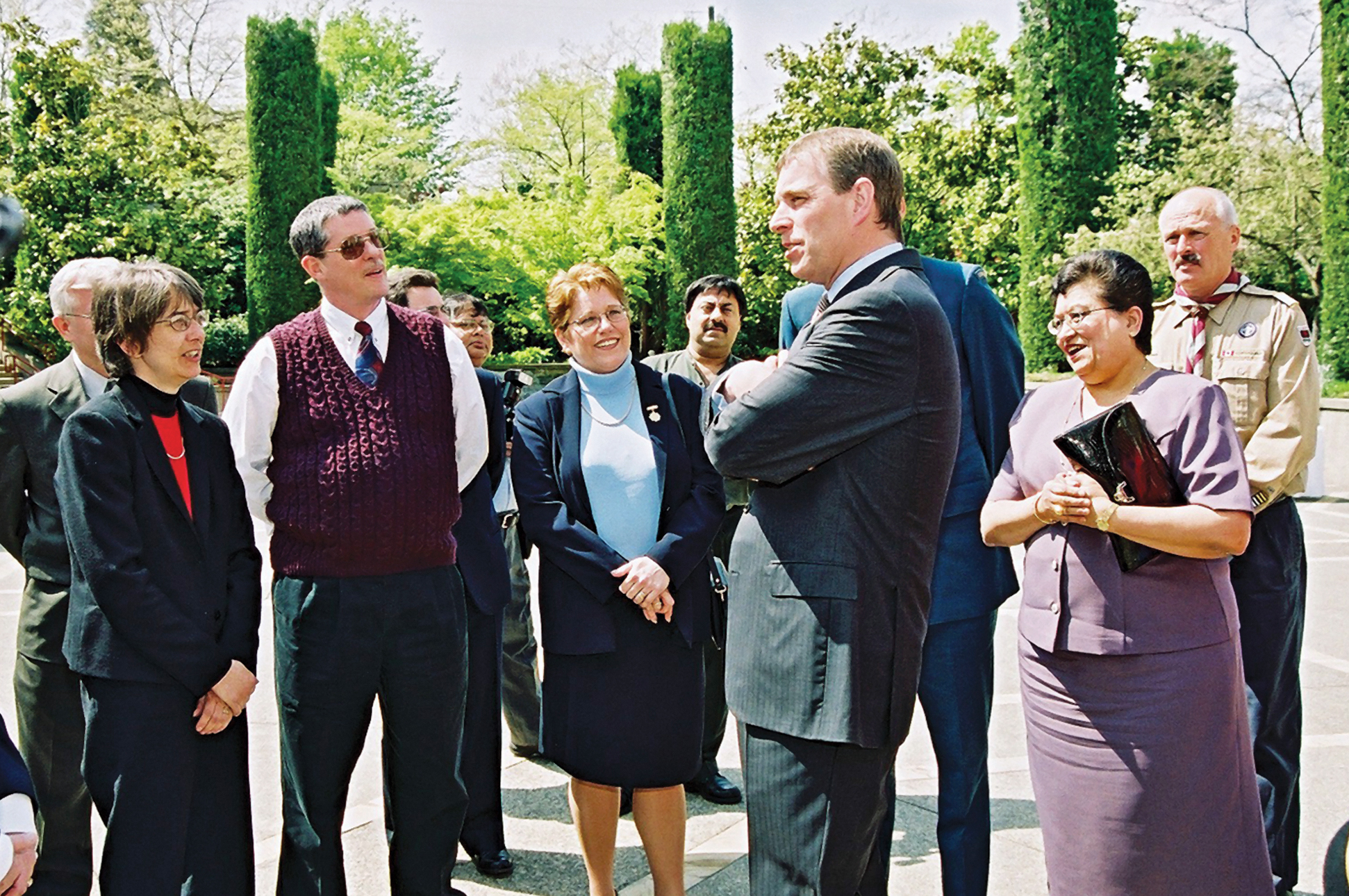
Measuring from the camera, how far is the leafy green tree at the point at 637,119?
29.8 meters

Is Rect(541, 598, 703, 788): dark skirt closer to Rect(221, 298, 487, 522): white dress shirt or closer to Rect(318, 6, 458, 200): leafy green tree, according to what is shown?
Rect(221, 298, 487, 522): white dress shirt

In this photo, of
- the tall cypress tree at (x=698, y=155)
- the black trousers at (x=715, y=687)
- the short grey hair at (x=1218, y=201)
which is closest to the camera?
the short grey hair at (x=1218, y=201)

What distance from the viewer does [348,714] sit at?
2.90 m

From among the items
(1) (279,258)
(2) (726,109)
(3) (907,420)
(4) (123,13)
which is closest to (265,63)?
(1) (279,258)

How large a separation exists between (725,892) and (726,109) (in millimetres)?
24489

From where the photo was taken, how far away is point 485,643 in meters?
A: 3.75

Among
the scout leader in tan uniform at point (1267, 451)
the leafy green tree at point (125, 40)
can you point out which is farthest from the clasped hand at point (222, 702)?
the leafy green tree at point (125, 40)

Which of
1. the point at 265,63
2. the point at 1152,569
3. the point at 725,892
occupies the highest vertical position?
the point at 265,63

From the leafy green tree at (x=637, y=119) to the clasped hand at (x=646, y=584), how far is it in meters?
27.8

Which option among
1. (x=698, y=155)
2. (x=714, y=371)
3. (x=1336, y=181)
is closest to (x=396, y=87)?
(x=698, y=155)

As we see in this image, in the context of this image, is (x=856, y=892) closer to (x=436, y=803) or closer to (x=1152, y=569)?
(x=1152, y=569)

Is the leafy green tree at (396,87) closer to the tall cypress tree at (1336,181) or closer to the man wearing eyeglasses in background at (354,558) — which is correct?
the tall cypress tree at (1336,181)

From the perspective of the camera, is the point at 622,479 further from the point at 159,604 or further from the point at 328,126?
the point at 328,126

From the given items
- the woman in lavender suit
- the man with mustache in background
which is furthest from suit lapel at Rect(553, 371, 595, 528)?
the woman in lavender suit
